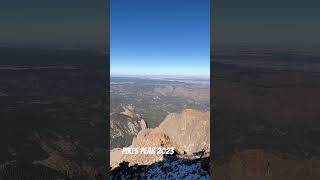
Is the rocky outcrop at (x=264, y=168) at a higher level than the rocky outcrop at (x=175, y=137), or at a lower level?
lower

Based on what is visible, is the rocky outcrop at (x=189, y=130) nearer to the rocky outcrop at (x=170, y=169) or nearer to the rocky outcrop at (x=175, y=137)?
the rocky outcrop at (x=175, y=137)

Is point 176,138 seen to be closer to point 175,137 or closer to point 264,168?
point 175,137

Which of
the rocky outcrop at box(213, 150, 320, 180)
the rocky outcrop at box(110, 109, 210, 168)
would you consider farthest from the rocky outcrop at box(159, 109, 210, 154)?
the rocky outcrop at box(213, 150, 320, 180)

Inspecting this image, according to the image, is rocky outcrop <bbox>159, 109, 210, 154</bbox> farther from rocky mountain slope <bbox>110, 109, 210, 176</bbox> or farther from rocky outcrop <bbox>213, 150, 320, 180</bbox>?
rocky outcrop <bbox>213, 150, 320, 180</bbox>

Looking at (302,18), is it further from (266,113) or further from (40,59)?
(40,59)

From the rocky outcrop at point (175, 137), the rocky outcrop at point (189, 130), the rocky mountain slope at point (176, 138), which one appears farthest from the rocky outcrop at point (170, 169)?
the rocky outcrop at point (189, 130)

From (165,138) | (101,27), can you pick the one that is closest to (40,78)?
(165,138)
